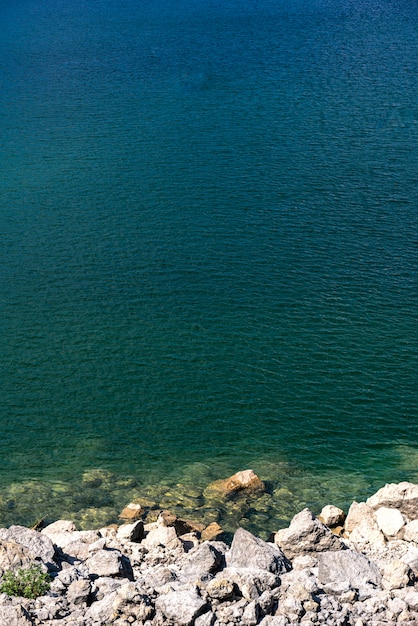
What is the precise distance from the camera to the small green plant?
14.2m

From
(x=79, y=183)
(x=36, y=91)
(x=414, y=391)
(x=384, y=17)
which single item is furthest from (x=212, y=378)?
(x=384, y=17)

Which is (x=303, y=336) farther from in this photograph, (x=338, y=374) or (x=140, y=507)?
(x=140, y=507)

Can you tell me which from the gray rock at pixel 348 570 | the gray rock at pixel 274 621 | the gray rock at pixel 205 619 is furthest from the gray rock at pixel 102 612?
the gray rock at pixel 348 570

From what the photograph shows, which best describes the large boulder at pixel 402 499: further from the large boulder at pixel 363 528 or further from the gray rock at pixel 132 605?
the gray rock at pixel 132 605

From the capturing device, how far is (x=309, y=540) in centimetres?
1633

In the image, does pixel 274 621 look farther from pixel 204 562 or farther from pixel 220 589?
pixel 204 562

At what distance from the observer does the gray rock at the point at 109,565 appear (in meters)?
15.2

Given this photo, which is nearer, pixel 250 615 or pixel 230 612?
pixel 250 615

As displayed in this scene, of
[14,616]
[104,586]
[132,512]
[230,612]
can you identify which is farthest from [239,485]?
[14,616]

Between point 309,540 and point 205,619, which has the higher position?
point 205,619

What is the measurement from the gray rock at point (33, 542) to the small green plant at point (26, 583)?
666 millimetres

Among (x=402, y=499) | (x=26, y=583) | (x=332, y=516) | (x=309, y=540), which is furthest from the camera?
(x=332, y=516)

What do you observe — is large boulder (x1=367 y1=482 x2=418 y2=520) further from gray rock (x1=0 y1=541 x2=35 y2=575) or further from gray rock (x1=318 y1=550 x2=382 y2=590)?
gray rock (x1=0 y1=541 x2=35 y2=575)

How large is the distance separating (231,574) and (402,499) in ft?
17.0
